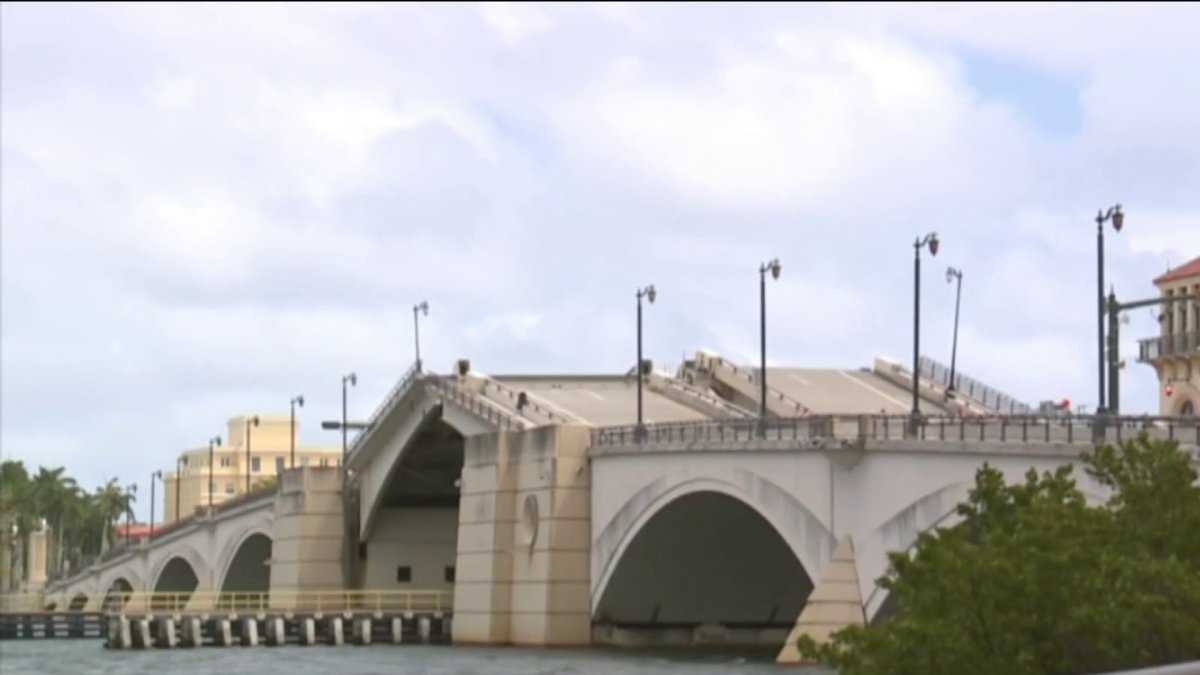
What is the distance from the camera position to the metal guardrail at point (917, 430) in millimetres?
59844

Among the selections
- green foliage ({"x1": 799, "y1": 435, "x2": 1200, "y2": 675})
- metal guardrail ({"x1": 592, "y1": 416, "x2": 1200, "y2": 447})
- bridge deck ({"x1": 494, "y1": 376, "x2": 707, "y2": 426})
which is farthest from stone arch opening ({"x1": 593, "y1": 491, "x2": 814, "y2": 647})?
green foliage ({"x1": 799, "y1": 435, "x2": 1200, "y2": 675})

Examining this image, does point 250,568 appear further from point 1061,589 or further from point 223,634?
point 1061,589

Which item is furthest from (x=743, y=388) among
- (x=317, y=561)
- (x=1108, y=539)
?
(x=1108, y=539)

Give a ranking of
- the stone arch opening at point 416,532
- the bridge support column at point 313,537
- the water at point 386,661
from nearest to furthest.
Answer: the water at point 386,661 → the bridge support column at point 313,537 → the stone arch opening at point 416,532

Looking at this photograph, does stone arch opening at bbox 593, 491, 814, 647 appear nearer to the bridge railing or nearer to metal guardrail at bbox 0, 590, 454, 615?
metal guardrail at bbox 0, 590, 454, 615

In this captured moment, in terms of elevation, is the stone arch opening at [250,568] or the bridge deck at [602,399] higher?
the bridge deck at [602,399]

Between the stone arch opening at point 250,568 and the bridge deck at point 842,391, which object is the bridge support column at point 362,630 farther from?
the stone arch opening at point 250,568

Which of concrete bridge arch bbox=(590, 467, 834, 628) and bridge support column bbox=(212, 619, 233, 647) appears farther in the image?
bridge support column bbox=(212, 619, 233, 647)

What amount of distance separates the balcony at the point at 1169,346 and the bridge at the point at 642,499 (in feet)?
20.2

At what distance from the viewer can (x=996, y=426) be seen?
66.1 meters

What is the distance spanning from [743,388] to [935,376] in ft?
35.3

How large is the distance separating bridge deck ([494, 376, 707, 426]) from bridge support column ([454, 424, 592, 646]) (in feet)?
31.2

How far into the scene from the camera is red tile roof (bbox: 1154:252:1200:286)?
77750 mm

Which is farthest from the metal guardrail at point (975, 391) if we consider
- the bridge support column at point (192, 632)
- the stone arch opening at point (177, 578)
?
the stone arch opening at point (177, 578)
